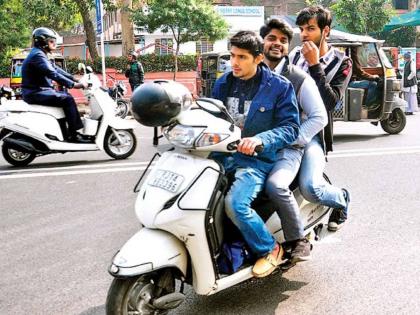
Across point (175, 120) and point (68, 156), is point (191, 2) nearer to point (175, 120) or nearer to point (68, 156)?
point (68, 156)

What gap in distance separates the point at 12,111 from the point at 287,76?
5.40 meters

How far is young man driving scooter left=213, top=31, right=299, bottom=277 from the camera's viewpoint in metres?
3.11

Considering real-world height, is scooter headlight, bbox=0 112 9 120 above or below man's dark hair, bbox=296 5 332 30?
below

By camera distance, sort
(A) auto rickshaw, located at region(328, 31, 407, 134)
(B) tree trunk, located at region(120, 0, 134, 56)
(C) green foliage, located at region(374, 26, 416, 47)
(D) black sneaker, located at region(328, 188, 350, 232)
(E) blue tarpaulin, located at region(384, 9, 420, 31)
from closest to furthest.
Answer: (D) black sneaker, located at region(328, 188, 350, 232) → (A) auto rickshaw, located at region(328, 31, 407, 134) → (B) tree trunk, located at region(120, 0, 134, 56) → (E) blue tarpaulin, located at region(384, 9, 420, 31) → (C) green foliage, located at region(374, 26, 416, 47)

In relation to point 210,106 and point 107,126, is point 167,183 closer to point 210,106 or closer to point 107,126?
point 210,106

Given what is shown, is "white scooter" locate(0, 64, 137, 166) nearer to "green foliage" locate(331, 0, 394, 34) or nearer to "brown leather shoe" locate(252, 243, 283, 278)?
"brown leather shoe" locate(252, 243, 283, 278)

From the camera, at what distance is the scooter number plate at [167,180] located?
114 inches

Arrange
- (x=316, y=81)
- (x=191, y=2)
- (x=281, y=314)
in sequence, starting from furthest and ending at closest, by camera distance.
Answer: (x=191, y=2), (x=316, y=81), (x=281, y=314)

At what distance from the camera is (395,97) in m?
11.2

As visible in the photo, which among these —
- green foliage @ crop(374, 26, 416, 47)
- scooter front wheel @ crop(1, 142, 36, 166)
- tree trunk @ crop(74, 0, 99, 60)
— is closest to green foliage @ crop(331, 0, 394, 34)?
green foliage @ crop(374, 26, 416, 47)

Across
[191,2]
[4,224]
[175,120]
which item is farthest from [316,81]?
[191,2]

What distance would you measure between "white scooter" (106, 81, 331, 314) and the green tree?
2112 cm

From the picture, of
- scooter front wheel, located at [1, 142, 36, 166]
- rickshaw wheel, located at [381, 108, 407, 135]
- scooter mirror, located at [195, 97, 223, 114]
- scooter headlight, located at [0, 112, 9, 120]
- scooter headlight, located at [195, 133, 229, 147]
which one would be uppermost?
scooter mirror, located at [195, 97, 223, 114]

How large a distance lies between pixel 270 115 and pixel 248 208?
1.94 feet
